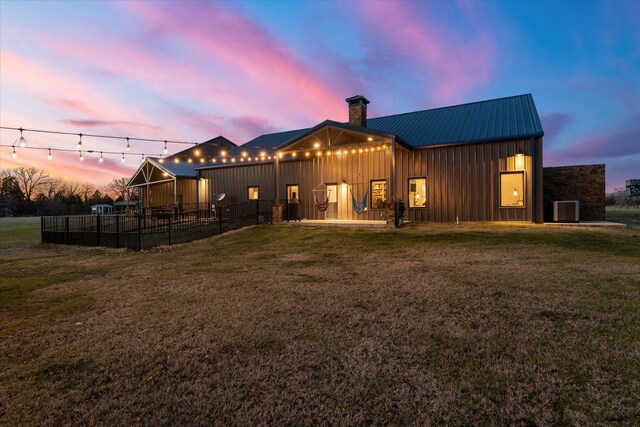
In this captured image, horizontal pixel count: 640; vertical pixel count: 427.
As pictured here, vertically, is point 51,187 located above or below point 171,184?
above

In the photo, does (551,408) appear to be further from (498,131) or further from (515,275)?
(498,131)

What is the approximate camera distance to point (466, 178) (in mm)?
13797

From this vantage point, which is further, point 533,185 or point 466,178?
point 466,178

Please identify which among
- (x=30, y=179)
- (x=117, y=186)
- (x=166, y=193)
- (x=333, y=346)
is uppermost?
(x=30, y=179)

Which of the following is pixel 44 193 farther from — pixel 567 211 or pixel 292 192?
pixel 567 211

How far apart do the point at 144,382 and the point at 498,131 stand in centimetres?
1495

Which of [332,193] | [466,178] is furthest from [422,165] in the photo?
[332,193]

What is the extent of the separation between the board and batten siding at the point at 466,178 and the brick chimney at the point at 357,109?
318 cm

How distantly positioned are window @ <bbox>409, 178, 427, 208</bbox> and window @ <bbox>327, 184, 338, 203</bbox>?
3.69 meters

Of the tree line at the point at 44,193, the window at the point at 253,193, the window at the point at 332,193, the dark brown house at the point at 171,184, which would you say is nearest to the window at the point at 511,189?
the window at the point at 332,193

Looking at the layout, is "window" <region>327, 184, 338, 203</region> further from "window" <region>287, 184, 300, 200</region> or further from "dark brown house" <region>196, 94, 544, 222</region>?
"window" <region>287, 184, 300, 200</region>

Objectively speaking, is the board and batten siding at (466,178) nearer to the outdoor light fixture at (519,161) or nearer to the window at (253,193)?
the outdoor light fixture at (519,161)

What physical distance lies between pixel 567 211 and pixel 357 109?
1036 cm

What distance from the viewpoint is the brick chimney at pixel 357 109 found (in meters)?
16.7
